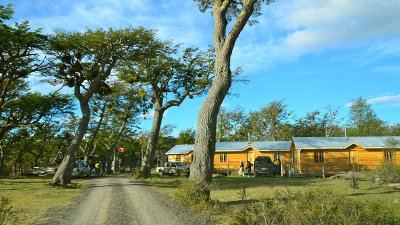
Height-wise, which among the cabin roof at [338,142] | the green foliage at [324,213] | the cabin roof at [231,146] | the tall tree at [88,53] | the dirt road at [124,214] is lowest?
the dirt road at [124,214]

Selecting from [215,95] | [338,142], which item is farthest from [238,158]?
[215,95]

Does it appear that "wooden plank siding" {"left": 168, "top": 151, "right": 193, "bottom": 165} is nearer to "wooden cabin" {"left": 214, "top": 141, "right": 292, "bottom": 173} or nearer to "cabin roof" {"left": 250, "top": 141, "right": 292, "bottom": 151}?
"wooden cabin" {"left": 214, "top": 141, "right": 292, "bottom": 173}

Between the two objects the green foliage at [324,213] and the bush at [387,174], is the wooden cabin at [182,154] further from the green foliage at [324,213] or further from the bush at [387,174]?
the green foliage at [324,213]

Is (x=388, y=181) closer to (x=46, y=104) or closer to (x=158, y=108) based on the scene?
(x=158, y=108)

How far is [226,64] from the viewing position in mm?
10531

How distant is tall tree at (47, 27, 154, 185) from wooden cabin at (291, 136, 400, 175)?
736 inches

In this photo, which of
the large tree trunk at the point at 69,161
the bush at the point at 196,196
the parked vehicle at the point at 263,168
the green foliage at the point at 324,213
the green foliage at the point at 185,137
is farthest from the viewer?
the green foliage at the point at 185,137

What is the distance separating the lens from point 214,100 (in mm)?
10180

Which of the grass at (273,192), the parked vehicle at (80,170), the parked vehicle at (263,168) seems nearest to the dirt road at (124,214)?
the grass at (273,192)

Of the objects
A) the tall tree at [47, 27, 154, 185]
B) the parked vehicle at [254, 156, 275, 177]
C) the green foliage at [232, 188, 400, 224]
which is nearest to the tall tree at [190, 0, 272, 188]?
the green foliage at [232, 188, 400, 224]

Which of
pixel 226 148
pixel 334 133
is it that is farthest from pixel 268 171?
pixel 334 133

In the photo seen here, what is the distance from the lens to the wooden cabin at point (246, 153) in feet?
108

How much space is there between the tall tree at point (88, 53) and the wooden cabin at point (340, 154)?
18.7 m

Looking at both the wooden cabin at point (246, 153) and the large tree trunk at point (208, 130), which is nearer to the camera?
the large tree trunk at point (208, 130)
